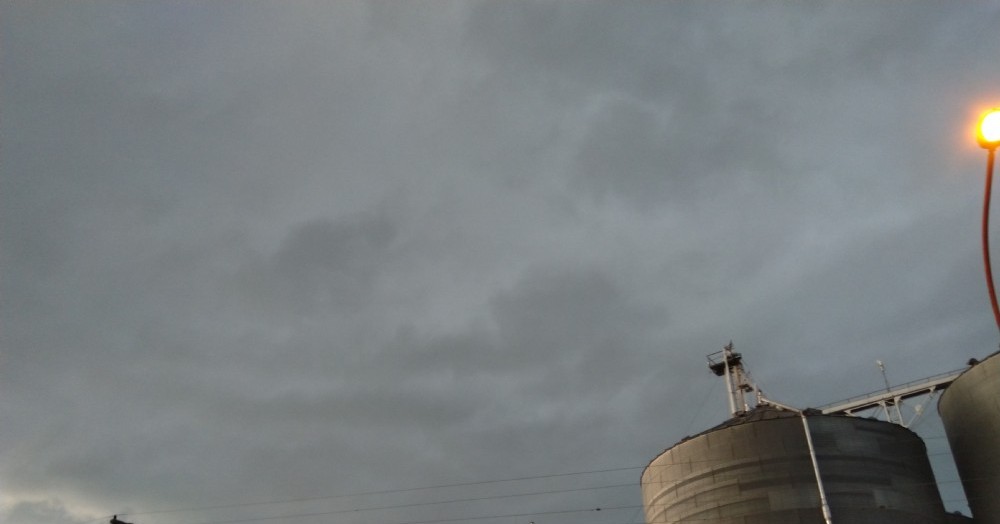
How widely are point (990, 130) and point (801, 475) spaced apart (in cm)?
2788

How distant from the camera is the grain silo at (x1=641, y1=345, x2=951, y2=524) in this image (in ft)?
118

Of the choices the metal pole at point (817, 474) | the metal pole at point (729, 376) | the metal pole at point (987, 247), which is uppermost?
the metal pole at point (729, 376)

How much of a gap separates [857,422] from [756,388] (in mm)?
13303

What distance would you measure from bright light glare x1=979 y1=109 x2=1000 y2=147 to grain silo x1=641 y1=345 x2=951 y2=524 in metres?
26.2

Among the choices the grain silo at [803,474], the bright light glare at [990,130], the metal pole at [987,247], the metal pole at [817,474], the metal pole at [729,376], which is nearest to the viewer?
the bright light glare at [990,130]

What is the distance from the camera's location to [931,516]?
37.2 m

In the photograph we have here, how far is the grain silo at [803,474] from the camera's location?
36062 mm

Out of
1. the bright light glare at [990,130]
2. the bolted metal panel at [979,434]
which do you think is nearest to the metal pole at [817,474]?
the bolted metal panel at [979,434]

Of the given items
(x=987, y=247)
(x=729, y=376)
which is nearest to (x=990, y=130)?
(x=987, y=247)

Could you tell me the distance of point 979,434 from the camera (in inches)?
1484

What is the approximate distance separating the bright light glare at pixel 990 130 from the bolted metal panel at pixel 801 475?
27.6 metres

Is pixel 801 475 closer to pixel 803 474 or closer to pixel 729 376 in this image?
pixel 803 474

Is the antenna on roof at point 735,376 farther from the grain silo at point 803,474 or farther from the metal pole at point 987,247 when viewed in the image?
the metal pole at point 987,247

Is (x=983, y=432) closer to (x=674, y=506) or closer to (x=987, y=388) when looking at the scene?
(x=987, y=388)
